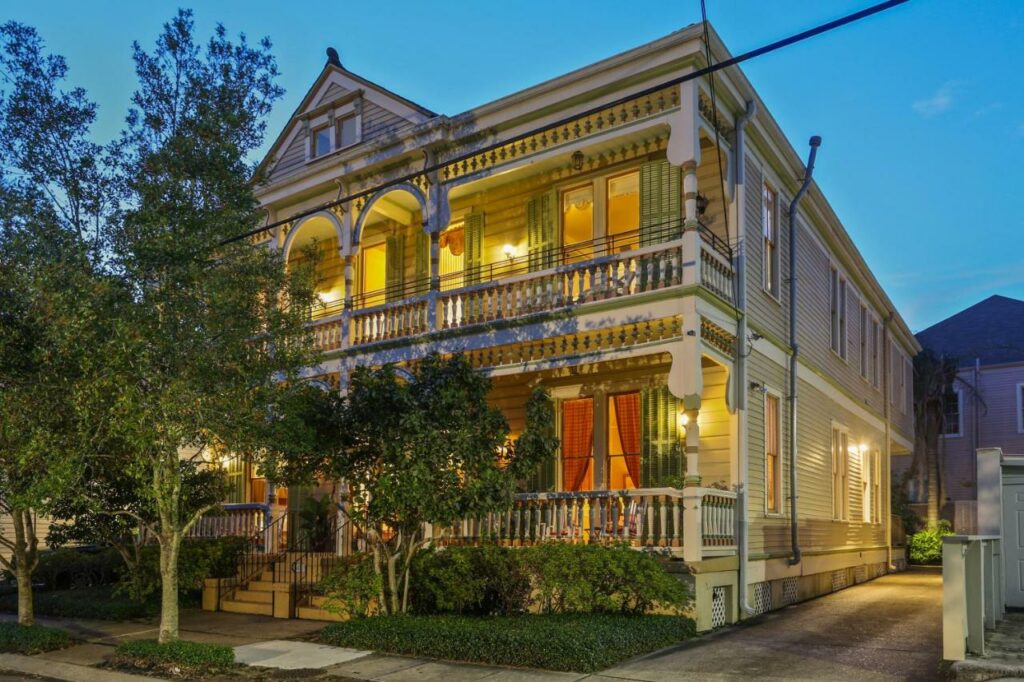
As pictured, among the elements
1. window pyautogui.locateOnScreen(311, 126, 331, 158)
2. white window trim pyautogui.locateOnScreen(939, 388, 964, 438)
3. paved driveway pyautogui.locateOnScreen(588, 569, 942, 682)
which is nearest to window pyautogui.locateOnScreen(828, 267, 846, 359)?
paved driveway pyautogui.locateOnScreen(588, 569, 942, 682)

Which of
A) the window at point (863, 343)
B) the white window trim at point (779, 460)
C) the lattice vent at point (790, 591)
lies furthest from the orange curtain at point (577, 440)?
the window at point (863, 343)

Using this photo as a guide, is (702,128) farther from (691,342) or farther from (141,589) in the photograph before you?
(141,589)

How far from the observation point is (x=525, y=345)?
15.3 m

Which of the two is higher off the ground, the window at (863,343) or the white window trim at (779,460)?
the window at (863,343)

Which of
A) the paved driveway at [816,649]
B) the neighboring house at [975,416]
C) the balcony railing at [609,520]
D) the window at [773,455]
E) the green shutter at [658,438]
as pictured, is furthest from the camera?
the neighboring house at [975,416]

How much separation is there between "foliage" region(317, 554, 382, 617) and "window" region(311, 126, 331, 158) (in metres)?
10.00

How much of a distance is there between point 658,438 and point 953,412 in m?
26.6

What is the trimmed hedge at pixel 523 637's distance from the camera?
408 inches

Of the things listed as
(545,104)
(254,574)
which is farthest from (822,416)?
(254,574)

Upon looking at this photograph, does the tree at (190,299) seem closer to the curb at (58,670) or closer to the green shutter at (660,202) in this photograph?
the curb at (58,670)

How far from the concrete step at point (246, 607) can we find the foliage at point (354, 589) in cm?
274

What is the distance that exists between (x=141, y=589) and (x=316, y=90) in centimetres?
1069

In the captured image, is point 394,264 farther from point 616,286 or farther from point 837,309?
point 837,309

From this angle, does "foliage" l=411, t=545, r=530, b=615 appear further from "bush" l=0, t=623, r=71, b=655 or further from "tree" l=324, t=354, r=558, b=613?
"bush" l=0, t=623, r=71, b=655
